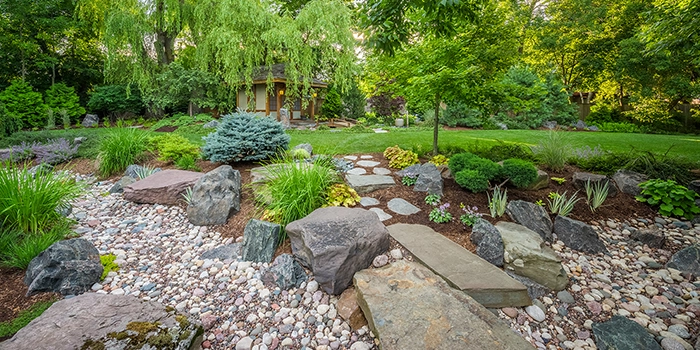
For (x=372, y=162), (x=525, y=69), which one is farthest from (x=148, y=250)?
(x=525, y=69)

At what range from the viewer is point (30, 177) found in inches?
113

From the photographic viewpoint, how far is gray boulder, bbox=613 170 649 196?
4.02 meters

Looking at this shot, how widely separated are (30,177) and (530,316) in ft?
14.9

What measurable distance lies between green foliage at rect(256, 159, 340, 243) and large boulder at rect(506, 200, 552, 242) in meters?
2.01

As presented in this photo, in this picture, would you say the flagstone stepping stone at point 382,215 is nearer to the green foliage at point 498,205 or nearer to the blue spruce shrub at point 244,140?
the green foliage at point 498,205

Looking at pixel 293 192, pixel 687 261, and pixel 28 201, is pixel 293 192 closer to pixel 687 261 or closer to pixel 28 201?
pixel 28 201

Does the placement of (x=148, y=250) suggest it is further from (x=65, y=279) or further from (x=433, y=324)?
(x=433, y=324)

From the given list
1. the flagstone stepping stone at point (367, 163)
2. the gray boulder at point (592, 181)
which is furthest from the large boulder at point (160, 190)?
the gray boulder at point (592, 181)

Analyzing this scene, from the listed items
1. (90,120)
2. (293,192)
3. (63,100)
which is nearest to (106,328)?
(293,192)

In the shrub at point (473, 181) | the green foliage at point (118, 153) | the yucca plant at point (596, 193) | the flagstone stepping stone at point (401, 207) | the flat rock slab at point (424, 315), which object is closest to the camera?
the flat rock slab at point (424, 315)

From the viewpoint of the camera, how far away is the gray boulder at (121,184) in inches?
173

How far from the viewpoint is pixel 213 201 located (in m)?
3.37

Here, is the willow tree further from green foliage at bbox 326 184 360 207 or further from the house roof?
green foliage at bbox 326 184 360 207

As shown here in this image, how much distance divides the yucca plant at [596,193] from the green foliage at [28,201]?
5.89 m
